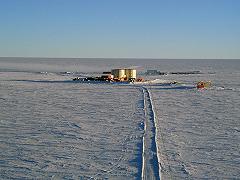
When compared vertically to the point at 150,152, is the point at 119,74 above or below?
below

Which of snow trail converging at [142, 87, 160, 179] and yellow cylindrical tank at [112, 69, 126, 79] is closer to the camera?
snow trail converging at [142, 87, 160, 179]

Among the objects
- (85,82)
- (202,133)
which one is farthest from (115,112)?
(85,82)

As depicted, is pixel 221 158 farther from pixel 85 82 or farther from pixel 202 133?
pixel 85 82

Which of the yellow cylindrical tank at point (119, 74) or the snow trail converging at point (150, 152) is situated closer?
the snow trail converging at point (150, 152)

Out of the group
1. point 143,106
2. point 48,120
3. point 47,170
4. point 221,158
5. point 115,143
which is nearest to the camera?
point 47,170

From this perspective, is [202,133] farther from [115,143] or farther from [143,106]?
[143,106]

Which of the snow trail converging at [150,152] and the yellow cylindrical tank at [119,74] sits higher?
the snow trail converging at [150,152]

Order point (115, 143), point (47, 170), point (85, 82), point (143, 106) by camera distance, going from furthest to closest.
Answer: point (85, 82) < point (143, 106) < point (115, 143) < point (47, 170)

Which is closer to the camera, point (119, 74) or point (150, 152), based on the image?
point (150, 152)

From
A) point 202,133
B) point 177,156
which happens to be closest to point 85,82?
point 202,133

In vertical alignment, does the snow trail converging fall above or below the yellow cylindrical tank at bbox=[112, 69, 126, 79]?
above

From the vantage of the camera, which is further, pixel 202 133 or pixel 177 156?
pixel 202 133

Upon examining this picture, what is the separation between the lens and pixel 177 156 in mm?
7652

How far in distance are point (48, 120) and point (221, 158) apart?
5651 millimetres
